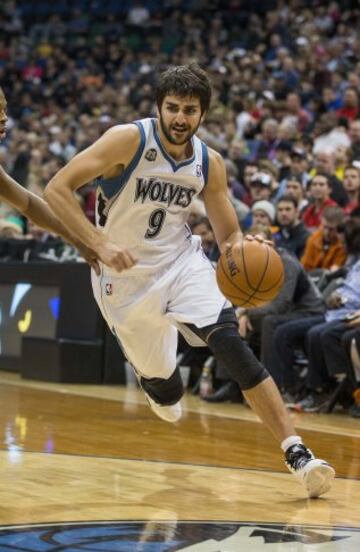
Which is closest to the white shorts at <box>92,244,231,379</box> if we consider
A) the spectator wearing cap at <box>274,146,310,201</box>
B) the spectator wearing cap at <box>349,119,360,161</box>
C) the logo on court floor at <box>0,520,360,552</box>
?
the logo on court floor at <box>0,520,360,552</box>

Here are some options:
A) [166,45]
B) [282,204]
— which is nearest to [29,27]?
[166,45]

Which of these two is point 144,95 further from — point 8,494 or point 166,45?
point 8,494

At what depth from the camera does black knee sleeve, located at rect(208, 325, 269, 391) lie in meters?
5.07

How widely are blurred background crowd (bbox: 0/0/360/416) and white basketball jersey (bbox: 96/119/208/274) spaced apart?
3.39m

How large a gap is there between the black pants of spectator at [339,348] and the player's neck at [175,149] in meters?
3.45

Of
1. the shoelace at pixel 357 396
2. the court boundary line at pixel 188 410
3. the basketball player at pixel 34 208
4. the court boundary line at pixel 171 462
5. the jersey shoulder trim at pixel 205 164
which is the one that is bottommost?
the court boundary line at pixel 188 410

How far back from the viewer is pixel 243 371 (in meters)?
5.07

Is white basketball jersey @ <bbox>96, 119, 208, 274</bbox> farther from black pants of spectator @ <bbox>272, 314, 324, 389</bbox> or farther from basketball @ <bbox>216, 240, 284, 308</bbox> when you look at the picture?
black pants of spectator @ <bbox>272, 314, 324, 389</bbox>

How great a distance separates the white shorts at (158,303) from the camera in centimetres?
530

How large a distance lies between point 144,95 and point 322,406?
426 inches

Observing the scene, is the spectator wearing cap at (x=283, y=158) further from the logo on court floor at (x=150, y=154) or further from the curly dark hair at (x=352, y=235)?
the logo on court floor at (x=150, y=154)

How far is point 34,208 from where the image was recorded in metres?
5.34

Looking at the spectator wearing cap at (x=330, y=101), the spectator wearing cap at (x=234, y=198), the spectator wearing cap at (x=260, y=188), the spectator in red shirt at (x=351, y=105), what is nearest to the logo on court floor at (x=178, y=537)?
the spectator wearing cap at (x=234, y=198)

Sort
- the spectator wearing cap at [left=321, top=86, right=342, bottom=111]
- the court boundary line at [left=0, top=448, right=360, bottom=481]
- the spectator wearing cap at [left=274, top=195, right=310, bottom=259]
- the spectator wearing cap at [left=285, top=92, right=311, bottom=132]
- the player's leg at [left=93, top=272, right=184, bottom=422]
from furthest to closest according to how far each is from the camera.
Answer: the spectator wearing cap at [left=321, top=86, right=342, bottom=111] < the spectator wearing cap at [left=285, top=92, right=311, bottom=132] < the spectator wearing cap at [left=274, top=195, right=310, bottom=259] < the court boundary line at [left=0, top=448, right=360, bottom=481] < the player's leg at [left=93, top=272, right=184, bottom=422]
